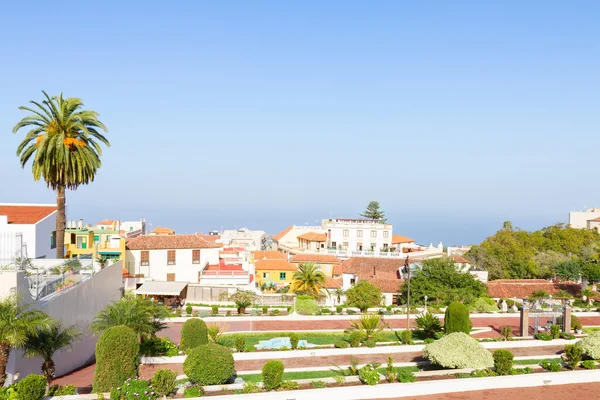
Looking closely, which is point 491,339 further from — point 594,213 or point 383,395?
point 594,213

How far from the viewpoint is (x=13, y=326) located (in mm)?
14391

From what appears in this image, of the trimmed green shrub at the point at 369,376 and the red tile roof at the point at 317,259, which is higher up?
the red tile roof at the point at 317,259

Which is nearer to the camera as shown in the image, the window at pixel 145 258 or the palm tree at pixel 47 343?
the palm tree at pixel 47 343

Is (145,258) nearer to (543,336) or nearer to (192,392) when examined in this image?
(192,392)

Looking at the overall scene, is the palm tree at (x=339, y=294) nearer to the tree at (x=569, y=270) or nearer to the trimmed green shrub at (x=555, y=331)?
the trimmed green shrub at (x=555, y=331)

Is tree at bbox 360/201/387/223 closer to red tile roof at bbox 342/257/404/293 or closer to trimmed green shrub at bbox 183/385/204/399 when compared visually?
red tile roof at bbox 342/257/404/293

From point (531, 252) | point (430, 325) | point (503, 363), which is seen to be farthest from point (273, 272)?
point (503, 363)

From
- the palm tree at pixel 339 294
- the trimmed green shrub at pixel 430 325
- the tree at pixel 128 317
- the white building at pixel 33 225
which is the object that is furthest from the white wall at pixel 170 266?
the tree at pixel 128 317

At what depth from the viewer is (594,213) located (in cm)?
12312

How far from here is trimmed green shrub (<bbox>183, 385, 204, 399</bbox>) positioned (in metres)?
16.7

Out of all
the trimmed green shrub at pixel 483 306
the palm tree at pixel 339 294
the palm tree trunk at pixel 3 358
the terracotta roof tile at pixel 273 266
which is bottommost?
the palm tree at pixel 339 294

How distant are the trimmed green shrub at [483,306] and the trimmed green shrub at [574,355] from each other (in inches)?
573

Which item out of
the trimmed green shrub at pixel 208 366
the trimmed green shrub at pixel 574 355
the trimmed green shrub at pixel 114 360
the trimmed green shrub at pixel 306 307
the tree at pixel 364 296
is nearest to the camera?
the trimmed green shrub at pixel 114 360

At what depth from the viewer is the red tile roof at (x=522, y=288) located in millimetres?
45875
